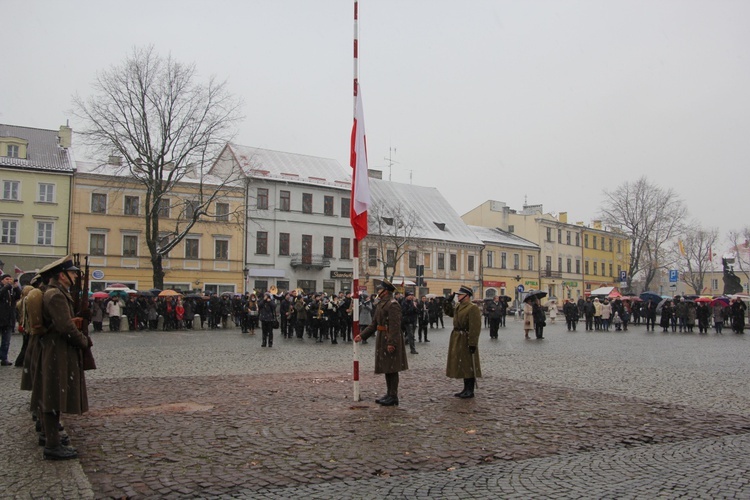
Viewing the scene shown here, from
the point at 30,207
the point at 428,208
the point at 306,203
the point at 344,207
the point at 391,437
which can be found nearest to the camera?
the point at 391,437

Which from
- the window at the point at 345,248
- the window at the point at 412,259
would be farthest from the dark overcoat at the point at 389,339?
the window at the point at 412,259

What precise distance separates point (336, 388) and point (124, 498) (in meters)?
6.04

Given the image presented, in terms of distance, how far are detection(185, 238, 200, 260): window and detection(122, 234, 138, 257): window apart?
3.60m

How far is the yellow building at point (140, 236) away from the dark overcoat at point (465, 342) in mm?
36440

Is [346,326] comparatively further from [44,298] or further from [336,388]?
[44,298]

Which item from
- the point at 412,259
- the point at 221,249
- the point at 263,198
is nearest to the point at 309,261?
the point at 263,198

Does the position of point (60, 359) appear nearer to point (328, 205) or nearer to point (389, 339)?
point (389, 339)

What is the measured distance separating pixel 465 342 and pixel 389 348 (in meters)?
1.38

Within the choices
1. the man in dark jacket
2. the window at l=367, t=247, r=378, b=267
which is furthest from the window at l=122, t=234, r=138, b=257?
the man in dark jacket

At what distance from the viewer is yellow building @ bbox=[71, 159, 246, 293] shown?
47250 mm

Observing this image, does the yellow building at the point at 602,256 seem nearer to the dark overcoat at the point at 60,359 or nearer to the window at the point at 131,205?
the window at the point at 131,205

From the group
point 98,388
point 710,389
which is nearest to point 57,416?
point 98,388

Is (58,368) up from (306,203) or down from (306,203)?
down

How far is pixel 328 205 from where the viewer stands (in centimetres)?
5753
